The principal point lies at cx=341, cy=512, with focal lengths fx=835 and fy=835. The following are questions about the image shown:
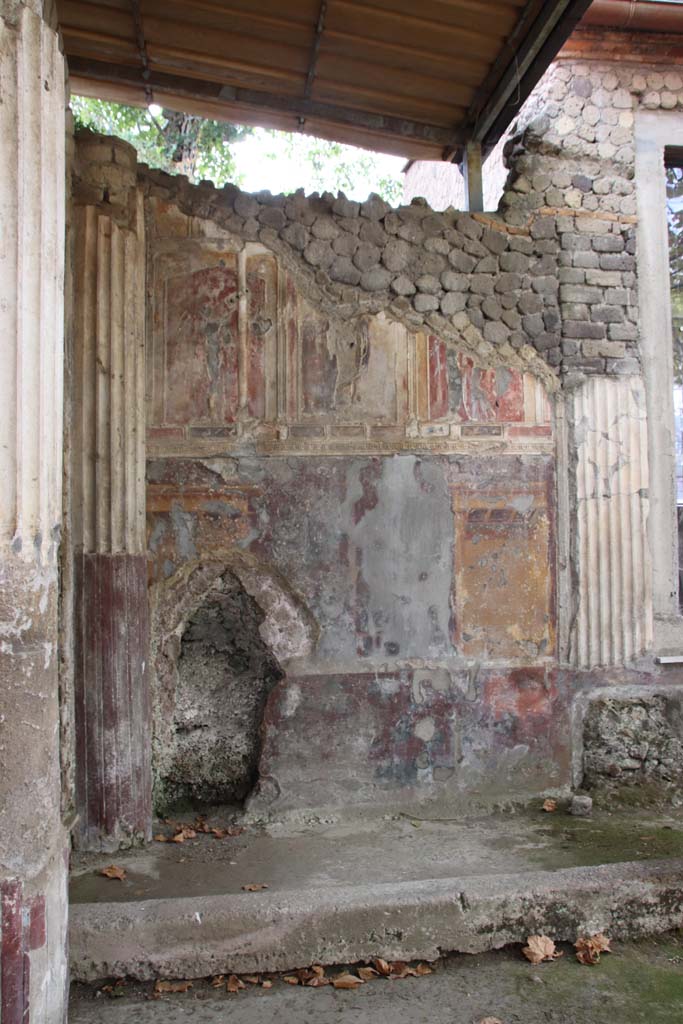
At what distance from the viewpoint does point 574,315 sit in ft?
17.5

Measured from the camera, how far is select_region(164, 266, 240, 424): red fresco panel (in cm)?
488

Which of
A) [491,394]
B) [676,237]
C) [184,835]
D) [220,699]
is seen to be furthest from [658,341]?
[184,835]

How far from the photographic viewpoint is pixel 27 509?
248cm

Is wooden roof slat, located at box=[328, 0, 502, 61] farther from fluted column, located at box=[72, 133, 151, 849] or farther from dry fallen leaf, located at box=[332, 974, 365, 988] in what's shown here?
dry fallen leaf, located at box=[332, 974, 365, 988]

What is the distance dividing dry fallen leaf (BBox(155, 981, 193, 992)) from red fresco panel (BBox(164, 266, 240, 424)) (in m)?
2.84

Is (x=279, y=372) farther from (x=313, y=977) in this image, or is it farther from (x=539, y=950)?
(x=539, y=950)

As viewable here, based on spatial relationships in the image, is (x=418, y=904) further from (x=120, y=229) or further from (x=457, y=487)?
(x=120, y=229)

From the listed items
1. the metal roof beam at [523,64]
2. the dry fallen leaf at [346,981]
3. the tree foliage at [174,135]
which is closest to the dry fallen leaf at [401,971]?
the dry fallen leaf at [346,981]

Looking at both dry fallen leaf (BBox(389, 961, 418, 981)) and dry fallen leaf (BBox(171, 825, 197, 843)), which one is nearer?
dry fallen leaf (BBox(389, 961, 418, 981))

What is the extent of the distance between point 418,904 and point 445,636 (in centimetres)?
173

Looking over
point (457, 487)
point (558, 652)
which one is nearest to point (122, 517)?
point (457, 487)

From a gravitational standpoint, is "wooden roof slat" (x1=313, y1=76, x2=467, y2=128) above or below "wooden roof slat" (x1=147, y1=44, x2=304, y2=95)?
below

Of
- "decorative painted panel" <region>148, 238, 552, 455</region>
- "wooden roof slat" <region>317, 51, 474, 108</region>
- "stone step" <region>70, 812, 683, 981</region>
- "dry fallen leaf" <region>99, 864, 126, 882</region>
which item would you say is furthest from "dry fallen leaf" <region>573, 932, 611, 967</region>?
"wooden roof slat" <region>317, 51, 474, 108</region>

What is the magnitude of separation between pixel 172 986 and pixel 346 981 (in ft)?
2.33
